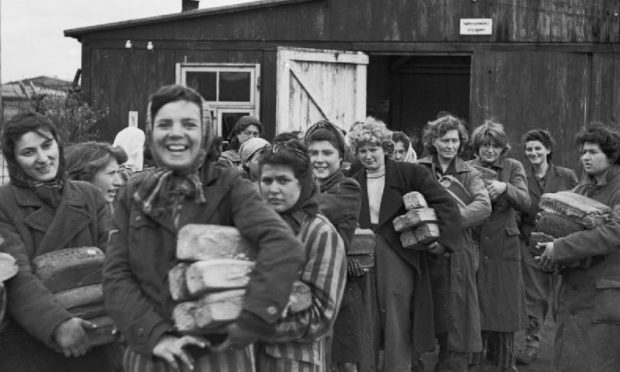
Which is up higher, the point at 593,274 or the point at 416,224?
the point at 416,224

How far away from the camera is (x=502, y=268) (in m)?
7.49

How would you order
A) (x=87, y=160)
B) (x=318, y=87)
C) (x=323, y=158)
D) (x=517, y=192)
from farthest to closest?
(x=318, y=87) → (x=517, y=192) → (x=323, y=158) → (x=87, y=160)

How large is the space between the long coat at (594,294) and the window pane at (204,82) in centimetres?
830

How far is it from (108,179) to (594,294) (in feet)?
9.62

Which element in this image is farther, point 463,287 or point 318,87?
point 318,87

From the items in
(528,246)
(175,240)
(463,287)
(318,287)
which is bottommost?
(463,287)

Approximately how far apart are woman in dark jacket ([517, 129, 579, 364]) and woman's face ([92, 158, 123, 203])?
3965 mm

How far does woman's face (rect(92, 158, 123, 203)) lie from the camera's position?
5352 mm

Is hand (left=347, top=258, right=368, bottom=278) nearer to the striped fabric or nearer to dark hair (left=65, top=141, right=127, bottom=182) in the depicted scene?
dark hair (left=65, top=141, right=127, bottom=182)

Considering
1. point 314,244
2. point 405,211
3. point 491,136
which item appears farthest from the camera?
point 491,136

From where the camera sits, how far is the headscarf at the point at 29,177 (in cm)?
405

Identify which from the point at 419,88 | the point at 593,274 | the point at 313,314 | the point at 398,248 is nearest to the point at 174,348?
the point at 313,314

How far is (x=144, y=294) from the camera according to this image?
3.28 meters

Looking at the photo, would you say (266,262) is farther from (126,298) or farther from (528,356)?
(528,356)
